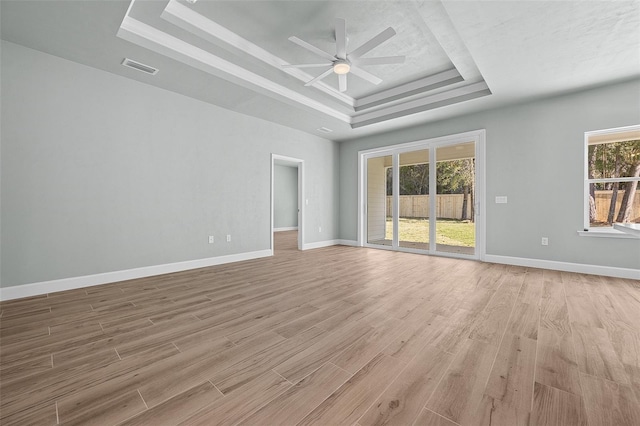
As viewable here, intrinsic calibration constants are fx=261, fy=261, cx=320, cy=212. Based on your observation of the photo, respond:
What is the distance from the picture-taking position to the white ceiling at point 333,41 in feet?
8.33

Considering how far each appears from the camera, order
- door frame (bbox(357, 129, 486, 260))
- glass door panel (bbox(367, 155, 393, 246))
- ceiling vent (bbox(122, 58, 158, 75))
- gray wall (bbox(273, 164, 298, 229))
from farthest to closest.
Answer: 1. gray wall (bbox(273, 164, 298, 229))
2. glass door panel (bbox(367, 155, 393, 246))
3. door frame (bbox(357, 129, 486, 260))
4. ceiling vent (bbox(122, 58, 158, 75))

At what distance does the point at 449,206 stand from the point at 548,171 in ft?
5.37


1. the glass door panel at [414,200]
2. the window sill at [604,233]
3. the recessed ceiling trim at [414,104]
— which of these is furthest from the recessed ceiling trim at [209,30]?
the window sill at [604,233]

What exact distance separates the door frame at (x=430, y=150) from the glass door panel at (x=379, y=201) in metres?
0.11

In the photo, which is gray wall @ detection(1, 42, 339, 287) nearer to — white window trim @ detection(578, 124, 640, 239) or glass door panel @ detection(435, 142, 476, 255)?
glass door panel @ detection(435, 142, 476, 255)

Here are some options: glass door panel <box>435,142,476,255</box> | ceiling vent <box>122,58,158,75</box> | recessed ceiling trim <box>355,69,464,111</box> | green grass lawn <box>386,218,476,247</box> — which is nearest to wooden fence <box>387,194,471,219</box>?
glass door panel <box>435,142,476,255</box>

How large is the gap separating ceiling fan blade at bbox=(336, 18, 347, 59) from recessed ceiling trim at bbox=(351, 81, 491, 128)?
226cm

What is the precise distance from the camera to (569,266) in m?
4.16

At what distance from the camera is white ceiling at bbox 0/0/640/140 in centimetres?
254

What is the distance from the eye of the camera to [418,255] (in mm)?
5637

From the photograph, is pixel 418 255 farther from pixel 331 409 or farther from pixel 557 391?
pixel 331 409

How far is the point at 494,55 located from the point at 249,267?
4591 millimetres

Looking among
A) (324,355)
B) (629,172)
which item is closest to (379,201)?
(629,172)

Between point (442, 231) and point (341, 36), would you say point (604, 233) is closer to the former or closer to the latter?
point (442, 231)
